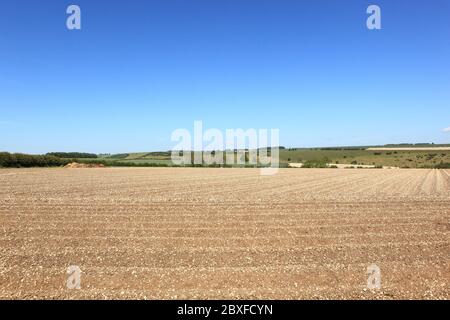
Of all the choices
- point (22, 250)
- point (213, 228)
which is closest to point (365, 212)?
point (213, 228)

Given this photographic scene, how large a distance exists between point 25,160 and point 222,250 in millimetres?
59518

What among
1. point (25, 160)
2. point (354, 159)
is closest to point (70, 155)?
point (25, 160)

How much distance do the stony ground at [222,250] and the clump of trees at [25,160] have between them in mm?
45834

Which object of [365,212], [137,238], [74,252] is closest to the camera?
[74,252]

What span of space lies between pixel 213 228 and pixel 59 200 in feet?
33.9

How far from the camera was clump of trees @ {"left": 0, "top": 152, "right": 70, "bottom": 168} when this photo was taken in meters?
56.5

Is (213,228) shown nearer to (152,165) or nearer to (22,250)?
(22,250)

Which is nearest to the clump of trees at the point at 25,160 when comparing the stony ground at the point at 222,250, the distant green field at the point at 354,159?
the distant green field at the point at 354,159

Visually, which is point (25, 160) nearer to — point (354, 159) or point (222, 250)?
point (222, 250)

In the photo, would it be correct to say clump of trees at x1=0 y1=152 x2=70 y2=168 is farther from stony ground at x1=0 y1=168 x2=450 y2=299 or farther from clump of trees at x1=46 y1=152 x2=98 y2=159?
stony ground at x1=0 y1=168 x2=450 y2=299

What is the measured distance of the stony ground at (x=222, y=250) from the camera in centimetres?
→ 711

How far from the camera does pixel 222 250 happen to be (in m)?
9.73

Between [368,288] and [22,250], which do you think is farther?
[22,250]
